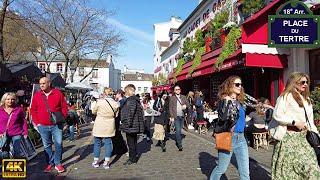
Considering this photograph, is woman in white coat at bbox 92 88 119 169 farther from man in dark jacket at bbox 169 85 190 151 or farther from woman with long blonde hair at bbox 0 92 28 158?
man in dark jacket at bbox 169 85 190 151

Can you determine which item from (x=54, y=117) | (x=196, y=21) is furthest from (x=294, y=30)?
(x=196, y=21)

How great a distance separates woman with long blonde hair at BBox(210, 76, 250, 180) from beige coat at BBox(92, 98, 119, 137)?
333 cm

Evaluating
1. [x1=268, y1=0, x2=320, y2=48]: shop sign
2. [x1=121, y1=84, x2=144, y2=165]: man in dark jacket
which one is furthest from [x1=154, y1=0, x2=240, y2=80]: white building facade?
[x1=268, y1=0, x2=320, y2=48]: shop sign

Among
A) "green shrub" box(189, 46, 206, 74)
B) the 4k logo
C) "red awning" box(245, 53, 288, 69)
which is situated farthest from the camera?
"green shrub" box(189, 46, 206, 74)

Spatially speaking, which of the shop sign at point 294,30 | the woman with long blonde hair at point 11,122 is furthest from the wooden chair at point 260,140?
the woman with long blonde hair at point 11,122

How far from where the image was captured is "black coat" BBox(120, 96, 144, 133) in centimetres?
908

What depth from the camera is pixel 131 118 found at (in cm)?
909

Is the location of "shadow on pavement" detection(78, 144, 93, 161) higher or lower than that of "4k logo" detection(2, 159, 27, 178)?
lower

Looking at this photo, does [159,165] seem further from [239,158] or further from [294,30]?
[294,30]

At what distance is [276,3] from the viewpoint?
11.3 meters

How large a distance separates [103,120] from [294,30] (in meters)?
4.20

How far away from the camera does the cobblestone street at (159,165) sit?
7777mm

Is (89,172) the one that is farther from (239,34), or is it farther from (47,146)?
(239,34)

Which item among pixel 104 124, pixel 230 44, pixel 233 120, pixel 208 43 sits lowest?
pixel 104 124
